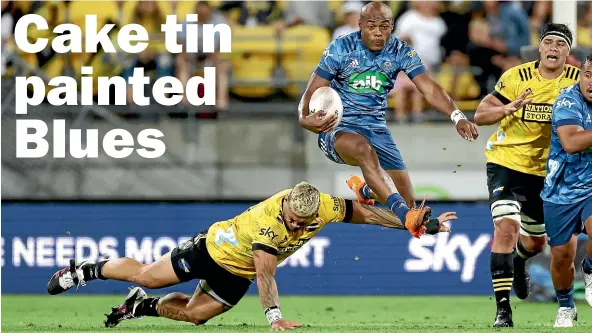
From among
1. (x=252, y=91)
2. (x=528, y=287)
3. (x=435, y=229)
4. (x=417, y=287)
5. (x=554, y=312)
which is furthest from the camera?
(x=252, y=91)

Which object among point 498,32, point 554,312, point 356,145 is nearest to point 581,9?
point 498,32

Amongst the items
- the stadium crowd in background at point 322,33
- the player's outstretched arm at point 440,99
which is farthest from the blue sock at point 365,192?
the stadium crowd in background at point 322,33

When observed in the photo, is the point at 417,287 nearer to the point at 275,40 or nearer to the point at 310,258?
Result: the point at 310,258

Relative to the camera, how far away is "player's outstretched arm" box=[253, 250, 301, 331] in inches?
403

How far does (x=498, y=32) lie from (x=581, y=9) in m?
1.42

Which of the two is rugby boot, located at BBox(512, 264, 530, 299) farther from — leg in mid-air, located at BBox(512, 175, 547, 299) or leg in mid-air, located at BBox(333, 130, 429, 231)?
leg in mid-air, located at BBox(333, 130, 429, 231)

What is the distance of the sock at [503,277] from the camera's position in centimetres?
1120

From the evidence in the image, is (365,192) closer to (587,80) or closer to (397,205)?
(397,205)

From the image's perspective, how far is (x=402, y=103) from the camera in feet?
57.6

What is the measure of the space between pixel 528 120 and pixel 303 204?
2457 millimetres

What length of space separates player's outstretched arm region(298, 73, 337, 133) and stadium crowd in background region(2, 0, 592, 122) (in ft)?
20.6

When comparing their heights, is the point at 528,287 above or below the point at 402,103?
below

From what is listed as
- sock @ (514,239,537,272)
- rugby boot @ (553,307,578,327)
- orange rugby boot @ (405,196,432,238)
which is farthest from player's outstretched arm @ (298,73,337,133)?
rugby boot @ (553,307,578,327)

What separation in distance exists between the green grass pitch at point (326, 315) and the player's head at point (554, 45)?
2371 mm
